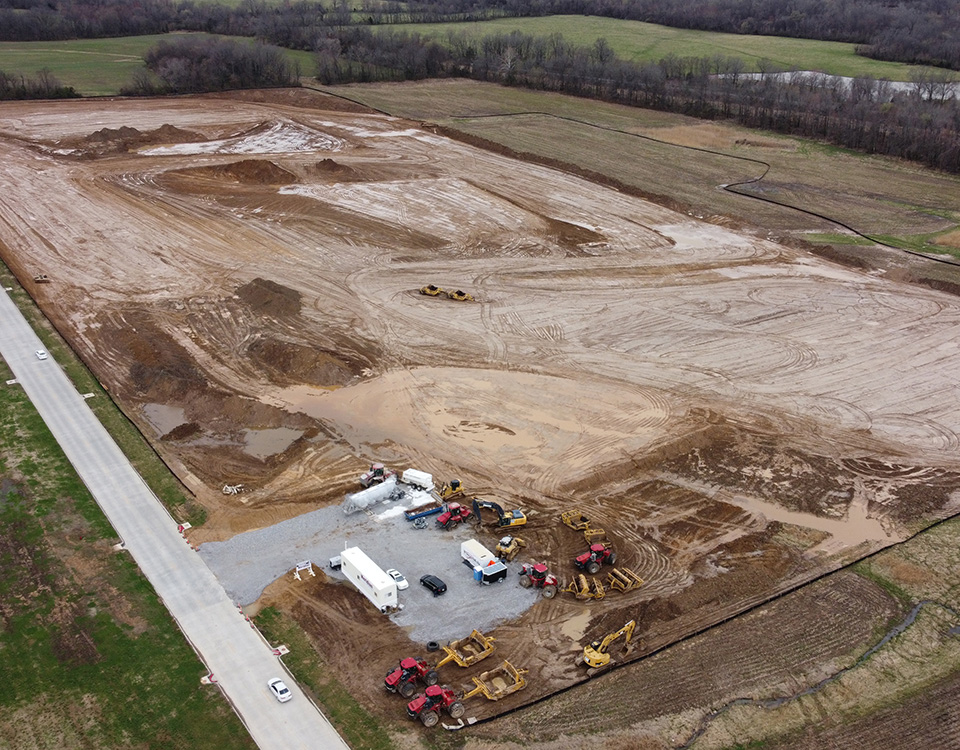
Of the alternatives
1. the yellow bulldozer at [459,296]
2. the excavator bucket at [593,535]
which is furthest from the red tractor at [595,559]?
the yellow bulldozer at [459,296]

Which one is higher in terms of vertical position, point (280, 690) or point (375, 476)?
point (375, 476)

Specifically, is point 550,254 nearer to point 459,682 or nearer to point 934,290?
point 934,290

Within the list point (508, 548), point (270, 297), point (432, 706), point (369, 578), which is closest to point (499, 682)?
point (432, 706)

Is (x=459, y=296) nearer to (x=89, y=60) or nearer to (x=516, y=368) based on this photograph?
(x=516, y=368)

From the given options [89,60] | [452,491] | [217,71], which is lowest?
[452,491]

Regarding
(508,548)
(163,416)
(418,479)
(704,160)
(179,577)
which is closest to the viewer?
(179,577)

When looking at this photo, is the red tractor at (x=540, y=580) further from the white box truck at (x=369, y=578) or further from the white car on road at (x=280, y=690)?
the white car on road at (x=280, y=690)

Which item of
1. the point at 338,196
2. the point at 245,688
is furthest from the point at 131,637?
the point at 338,196
